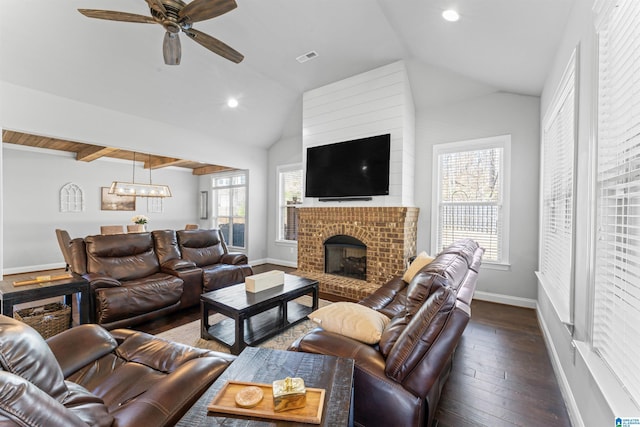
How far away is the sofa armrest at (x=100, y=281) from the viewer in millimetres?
2999

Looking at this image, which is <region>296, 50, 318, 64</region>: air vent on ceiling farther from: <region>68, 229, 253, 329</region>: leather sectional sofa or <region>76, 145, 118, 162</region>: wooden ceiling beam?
<region>76, 145, 118, 162</region>: wooden ceiling beam

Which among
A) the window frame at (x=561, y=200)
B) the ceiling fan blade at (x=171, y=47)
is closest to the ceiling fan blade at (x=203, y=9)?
the ceiling fan blade at (x=171, y=47)

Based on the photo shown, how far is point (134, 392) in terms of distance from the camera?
1.37m

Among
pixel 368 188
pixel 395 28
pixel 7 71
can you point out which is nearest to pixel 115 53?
pixel 7 71

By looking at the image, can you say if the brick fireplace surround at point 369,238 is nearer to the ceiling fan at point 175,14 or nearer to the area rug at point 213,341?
the area rug at point 213,341

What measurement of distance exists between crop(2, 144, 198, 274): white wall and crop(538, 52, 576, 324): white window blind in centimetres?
874

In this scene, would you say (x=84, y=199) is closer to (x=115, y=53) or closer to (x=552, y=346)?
(x=115, y=53)

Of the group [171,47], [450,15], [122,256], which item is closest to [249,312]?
[122,256]

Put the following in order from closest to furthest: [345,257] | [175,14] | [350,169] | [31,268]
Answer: [175,14], [350,169], [345,257], [31,268]

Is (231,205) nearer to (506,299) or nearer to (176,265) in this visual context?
(176,265)

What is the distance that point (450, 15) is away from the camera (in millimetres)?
2553

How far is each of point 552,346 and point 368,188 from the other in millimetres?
2739

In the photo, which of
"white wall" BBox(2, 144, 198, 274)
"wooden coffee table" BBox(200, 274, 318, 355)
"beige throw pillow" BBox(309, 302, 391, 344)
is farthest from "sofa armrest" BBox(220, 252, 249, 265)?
"white wall" BBox(2, 144, 198, 274)

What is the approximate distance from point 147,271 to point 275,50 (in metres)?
3.48
